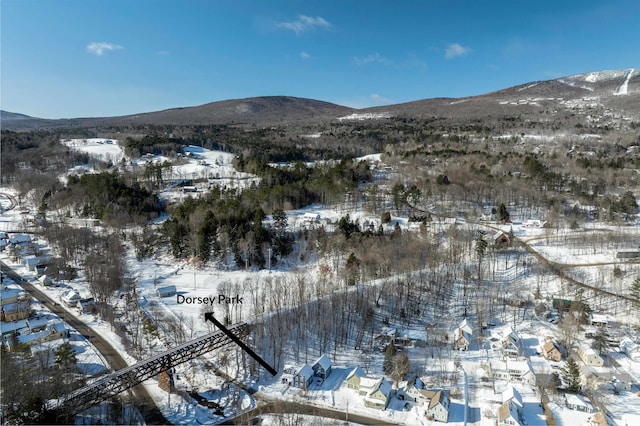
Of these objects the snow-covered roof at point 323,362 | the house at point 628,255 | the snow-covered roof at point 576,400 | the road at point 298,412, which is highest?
the house at point 628,255

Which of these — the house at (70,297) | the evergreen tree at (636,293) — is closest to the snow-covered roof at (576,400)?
the evergreen tree at (636,293)

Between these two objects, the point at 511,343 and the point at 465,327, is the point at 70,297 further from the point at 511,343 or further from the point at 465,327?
the point at 511,343

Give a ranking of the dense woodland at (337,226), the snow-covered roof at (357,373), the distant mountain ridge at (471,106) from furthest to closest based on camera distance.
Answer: the distant mountain ridge at (471,106), the dense woodland at (337,226), the snow-covered roof at (357,373)

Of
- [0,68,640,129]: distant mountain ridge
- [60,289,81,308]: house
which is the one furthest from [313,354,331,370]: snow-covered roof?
[0,68,640,129]: distant mountain ridge

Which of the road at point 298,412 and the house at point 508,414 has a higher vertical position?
the house at point 508,414

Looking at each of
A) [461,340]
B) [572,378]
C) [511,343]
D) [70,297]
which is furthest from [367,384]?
[70,297]

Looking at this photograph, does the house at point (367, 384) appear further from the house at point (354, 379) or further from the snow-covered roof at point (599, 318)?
the snow-covered roof at point (599, 318)
